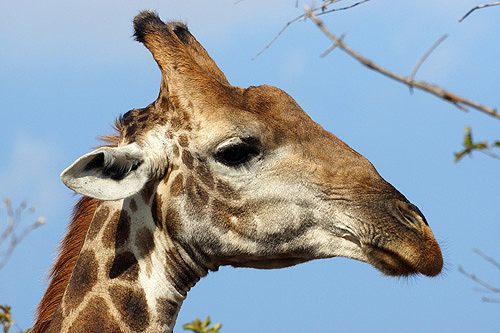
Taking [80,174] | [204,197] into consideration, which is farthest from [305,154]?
[80,174]

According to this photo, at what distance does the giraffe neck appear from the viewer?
4809 mm

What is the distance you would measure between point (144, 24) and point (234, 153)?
5.58 ft

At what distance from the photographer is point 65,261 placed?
5.61m

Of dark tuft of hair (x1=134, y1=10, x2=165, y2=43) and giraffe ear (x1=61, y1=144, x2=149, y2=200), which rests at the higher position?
dark tuft of hair (x1=134, y1=10, x2=165, y2=43)

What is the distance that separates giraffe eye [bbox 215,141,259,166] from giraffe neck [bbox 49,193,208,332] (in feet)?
2.36

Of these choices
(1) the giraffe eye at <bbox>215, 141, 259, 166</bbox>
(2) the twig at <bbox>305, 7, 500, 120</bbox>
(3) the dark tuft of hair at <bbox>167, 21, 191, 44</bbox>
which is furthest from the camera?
(3) the dark tuft of hair at <bbox>167, 21, 191, 44</bbox>

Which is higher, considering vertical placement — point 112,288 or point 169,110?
point 169,110

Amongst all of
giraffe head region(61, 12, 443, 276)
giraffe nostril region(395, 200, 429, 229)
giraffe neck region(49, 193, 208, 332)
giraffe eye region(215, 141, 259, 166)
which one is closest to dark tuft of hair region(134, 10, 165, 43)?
giraffe head region(61, 12, 443, 276)

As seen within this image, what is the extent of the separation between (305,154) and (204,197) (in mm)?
945

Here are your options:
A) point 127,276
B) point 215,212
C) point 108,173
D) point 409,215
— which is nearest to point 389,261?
point 409,215

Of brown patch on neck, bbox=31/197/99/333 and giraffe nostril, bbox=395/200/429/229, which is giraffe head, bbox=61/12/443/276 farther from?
brown patch on neck, bbox=31/197/99/333

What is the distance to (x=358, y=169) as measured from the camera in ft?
17.0

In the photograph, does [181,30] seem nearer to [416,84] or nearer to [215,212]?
[215,212]

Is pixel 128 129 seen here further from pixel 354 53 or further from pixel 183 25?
pixel 354 53
